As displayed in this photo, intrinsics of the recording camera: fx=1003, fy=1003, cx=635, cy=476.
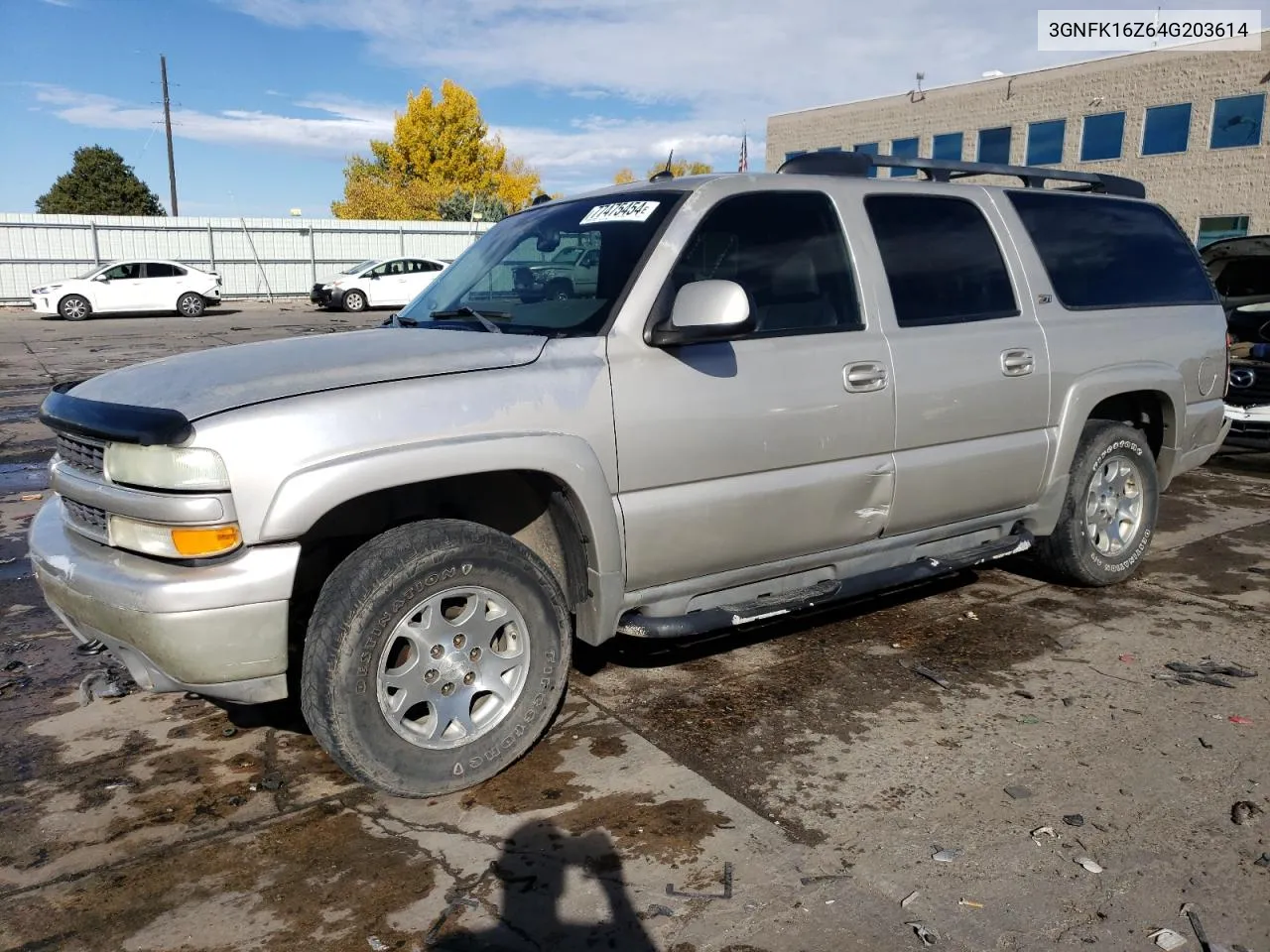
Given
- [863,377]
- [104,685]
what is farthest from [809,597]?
[104,685]

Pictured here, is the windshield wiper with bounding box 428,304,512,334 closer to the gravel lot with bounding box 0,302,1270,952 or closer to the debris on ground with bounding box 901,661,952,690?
the gravel lot with bounding box 0,302,1270,952

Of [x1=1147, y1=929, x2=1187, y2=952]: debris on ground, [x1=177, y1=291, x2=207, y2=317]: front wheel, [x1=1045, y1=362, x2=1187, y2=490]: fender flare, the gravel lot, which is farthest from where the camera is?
[x1=177, y1=291, x2=207, y2=317]: front wheel

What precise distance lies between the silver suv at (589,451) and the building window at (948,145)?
120 ft

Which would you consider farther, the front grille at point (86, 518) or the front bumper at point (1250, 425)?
the front bumper at point (1250, 425)

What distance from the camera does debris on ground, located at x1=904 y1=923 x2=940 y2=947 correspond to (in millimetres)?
2508

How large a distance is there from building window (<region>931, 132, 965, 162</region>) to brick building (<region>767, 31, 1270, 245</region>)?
1.7 inches

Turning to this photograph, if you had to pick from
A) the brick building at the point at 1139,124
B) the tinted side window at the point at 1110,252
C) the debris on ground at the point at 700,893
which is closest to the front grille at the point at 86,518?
the debris on ground at the point at 700,893

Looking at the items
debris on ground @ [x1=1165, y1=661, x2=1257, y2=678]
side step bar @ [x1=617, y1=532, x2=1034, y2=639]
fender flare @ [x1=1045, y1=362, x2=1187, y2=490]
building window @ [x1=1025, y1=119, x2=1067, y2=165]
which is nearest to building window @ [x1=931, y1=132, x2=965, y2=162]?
building window @ [x1=1025, y1=119, x2=1067, y2=165]

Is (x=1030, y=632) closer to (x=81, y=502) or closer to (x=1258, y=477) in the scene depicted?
(x=81, y=502)

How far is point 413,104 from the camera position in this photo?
171ft

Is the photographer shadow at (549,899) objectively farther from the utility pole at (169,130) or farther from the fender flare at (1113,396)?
the utility pole at (169,130)

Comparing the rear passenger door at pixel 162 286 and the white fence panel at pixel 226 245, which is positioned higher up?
the white fence panel at pixel 226 245

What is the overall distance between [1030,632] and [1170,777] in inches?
53.9

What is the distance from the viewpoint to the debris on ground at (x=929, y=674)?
408cm
